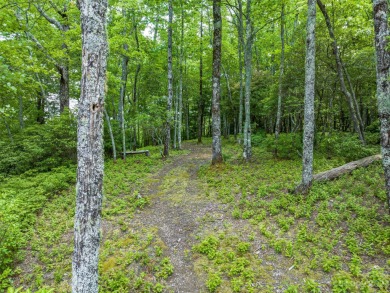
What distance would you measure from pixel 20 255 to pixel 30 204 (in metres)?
2.12

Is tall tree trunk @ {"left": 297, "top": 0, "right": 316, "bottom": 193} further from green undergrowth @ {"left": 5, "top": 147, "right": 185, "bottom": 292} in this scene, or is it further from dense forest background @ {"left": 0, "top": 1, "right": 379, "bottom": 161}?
green undergrowth @ {"left": 5, "top": 147, "right": 185, "bottom": 292}

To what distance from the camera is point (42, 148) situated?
10.5 meters

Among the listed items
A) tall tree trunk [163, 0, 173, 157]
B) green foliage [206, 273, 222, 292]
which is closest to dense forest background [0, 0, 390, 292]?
green foliage [206, 273, 222, 292]

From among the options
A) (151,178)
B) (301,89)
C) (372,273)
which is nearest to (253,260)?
(372,273)

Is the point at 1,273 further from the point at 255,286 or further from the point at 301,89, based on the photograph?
the point at 301,89

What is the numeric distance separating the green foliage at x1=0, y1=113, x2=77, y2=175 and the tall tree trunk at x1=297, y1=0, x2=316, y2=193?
10.3 metres

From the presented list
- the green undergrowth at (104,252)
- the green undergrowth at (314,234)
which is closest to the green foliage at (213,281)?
the green undergrowth at (314,234)

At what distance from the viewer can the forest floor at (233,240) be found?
425 cm

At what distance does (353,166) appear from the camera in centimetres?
784

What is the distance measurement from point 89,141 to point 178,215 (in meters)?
4.73

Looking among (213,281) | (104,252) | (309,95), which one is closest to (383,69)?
(309,95)

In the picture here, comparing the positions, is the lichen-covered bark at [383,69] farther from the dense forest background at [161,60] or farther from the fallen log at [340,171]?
the dense forest background at [161,60]

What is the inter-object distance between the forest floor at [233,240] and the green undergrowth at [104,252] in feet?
0.08

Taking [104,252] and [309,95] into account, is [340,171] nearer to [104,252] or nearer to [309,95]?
[309,95]
